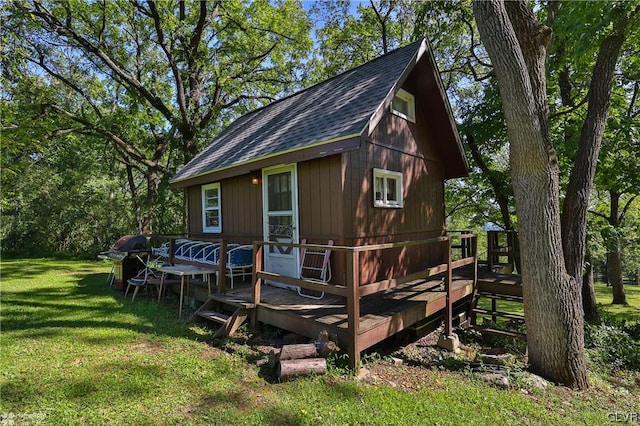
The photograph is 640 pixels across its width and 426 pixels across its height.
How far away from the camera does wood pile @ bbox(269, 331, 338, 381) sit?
3.91m

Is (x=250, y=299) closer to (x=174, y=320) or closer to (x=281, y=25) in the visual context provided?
(x=174, y=320)

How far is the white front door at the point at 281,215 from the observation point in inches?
259

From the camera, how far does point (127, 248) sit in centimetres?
888

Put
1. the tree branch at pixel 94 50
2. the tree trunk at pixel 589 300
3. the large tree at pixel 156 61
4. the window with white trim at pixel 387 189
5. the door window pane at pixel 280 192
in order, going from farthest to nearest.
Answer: the large tree at pixel 156 61 → the tree branch at pixel 94 50 → the tree trunk at pixel 589 300 → the door window pane at pixel 280 192 → the window with white trim at pixel 387 189

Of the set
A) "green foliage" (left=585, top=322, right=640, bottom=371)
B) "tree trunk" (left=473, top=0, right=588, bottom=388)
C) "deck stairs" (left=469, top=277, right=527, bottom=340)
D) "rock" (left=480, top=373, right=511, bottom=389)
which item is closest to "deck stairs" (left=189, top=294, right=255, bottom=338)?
"rock" (left=480, top=373, right=511, bottom=389)

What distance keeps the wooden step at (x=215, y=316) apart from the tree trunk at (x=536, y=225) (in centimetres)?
457

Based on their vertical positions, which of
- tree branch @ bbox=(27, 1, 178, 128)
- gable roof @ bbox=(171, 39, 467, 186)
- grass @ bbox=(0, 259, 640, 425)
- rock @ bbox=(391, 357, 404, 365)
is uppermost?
tree branch @ bbox=(27, 1, 178, 128)

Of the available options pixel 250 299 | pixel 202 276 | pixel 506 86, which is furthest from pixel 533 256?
→ pixel 202 276

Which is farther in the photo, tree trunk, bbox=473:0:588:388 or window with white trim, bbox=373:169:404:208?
window with white trim, bbox=373:169:404:208

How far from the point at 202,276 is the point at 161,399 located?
4.62 meters

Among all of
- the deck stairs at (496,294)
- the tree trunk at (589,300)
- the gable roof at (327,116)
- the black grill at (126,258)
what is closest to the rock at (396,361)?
the deck stairs at (496,294)

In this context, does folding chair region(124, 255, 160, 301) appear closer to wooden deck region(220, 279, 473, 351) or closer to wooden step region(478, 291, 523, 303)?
wooden deck region(220, 279, 473, 351)

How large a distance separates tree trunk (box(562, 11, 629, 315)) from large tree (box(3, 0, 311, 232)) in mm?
12727

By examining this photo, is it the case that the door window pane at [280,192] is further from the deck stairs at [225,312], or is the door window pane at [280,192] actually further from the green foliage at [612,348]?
the green foliage at [612,348]
